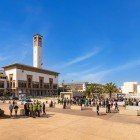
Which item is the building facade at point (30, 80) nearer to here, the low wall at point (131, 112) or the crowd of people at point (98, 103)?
the crowd of people at point (98, 103)

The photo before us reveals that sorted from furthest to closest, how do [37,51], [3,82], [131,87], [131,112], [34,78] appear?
[131,87]
[37,51]
[34,78]
[3,82]
[131,112]

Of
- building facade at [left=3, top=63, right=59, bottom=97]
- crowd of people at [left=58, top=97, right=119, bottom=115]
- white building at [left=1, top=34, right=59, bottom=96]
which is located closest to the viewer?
crowd of people at [left=58, top=97, right=119, bottom=115]

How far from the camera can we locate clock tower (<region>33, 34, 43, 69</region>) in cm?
12194

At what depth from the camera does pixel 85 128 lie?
61.3 ft

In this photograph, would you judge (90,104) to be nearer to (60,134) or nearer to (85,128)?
(85,128)

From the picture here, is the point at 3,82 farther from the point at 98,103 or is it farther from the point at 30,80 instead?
the point at 98,103

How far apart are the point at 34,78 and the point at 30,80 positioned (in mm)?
3071

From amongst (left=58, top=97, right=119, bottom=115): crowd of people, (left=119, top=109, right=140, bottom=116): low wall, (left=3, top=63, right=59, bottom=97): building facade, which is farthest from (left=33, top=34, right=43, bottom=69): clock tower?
(left=119, top=109, right=140, bottom=116): low wall

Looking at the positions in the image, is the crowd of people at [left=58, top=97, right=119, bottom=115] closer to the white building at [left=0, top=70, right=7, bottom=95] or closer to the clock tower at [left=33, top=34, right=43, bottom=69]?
the white building at [left=0, top=70, right=7, bottom=95]

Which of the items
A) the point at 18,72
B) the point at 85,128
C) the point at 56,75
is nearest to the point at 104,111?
the point at 85,128

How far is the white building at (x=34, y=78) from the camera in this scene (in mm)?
102062

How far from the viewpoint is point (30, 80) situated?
364ft

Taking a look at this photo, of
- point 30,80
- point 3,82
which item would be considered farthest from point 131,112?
point 30,80

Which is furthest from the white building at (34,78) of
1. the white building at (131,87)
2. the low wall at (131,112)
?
the low wall at (131,112)
